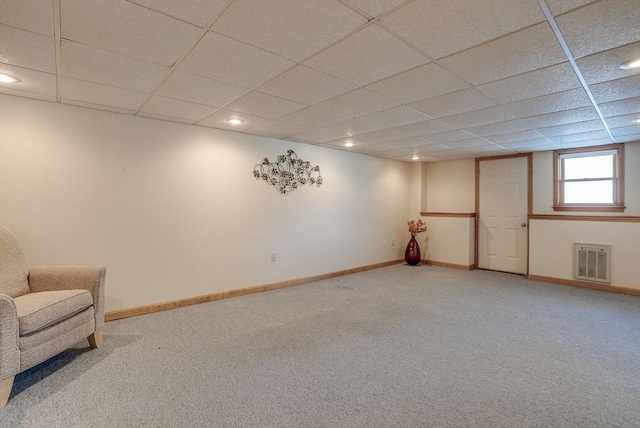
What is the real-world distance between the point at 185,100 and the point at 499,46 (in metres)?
2.57

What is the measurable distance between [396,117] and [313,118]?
3.00 ft

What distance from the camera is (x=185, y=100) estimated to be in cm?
292

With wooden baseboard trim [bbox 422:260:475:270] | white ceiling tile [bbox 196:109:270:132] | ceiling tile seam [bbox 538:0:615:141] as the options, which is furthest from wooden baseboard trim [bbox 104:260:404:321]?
ceiling tile seam [bbox 538:0:615:141]

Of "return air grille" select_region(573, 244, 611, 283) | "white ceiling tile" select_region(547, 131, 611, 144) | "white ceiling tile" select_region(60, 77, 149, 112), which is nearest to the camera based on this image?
"white ceiling tile" select_region(60, 77, 149, 112)

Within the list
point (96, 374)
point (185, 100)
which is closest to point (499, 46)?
point (185, 100)

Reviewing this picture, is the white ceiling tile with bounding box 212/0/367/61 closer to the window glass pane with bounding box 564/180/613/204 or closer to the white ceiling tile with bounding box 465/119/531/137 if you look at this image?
the white ceiling tile with bounding box 465/119/531/137

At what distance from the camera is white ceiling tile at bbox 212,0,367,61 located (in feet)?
5.03

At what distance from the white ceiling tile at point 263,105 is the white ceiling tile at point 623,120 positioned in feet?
11.0

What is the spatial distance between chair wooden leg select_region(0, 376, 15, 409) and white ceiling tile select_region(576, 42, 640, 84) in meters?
4.15

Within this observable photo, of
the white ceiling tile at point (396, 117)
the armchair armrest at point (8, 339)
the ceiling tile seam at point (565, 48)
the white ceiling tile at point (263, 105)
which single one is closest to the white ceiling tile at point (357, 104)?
the white ceiling tile at point (396, 117)

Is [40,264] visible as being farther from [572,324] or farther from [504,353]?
[572,324]

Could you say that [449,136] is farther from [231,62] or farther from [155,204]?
[155,204]

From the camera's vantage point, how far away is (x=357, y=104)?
9.86ft

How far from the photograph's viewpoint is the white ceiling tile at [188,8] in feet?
4.91
